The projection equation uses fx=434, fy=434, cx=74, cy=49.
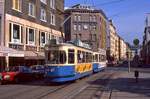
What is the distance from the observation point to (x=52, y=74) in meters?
30.5

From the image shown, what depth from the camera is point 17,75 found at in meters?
34.8

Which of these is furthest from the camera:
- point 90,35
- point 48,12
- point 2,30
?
point 90,35

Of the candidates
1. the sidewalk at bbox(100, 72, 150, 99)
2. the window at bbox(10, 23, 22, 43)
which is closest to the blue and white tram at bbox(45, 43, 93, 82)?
the sidewalk at bbox(100, 72, 150, 99)

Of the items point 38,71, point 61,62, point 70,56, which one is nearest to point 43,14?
point 38,71

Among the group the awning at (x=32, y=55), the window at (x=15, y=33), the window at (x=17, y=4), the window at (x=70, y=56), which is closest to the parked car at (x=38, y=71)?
the window at (x=70, y=56)

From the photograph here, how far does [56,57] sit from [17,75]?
520 centimetres

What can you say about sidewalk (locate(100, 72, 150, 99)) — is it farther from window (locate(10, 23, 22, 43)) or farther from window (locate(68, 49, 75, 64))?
window (locate(10, 23, 22, 43))

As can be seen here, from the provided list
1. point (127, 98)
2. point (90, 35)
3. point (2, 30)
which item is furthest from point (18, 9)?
point (90, 35)

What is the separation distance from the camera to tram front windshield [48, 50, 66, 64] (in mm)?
30880

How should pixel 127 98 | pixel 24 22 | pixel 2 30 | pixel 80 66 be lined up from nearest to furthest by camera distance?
pixel 127 98
pixel 80 66
pixel 2 30
pixel 24 22

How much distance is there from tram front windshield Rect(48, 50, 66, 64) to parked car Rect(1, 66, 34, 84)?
181 inches

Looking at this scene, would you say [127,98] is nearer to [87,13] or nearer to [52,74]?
[52,74]

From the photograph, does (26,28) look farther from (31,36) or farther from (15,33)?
(15,33)

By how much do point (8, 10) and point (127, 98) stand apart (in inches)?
1164
